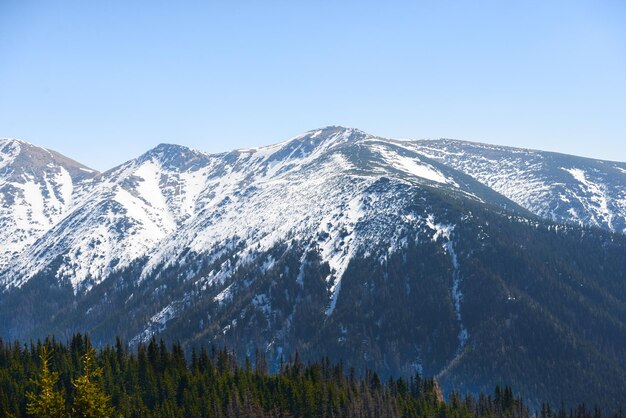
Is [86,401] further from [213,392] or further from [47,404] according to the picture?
[213,392]

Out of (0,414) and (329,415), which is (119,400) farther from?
(329,415)

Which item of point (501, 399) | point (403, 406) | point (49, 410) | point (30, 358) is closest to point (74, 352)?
point (30, 358)

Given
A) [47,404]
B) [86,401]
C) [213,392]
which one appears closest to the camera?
[47,404]

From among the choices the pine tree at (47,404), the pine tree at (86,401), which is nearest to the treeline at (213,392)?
the pine tree at (47,404)

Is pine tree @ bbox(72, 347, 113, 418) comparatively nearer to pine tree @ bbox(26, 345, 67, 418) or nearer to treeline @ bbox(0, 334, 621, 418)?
pine tree @ bbox(26, 345, 67, 418)

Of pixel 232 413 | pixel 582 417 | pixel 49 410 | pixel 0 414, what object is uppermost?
pixel 49 410

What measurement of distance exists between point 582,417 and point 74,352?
139 m

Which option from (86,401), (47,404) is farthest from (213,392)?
(47,404)

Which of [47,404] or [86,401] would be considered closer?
[47,404]

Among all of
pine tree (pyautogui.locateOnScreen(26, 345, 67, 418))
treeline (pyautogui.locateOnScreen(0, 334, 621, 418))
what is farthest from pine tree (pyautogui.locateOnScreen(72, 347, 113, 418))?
treeline (pyautogui.locateOnScreen(0, 334, 621, 418))

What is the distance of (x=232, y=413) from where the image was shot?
151 meters

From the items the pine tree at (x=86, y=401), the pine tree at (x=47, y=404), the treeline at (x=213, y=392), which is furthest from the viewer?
the treeline at (x=213, y=392)

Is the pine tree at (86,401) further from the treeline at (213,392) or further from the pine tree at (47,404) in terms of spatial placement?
the treeline at (213,392)

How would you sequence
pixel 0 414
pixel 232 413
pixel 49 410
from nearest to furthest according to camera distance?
pixel 49 410 → pixel 0 414 → pixel 232 413
